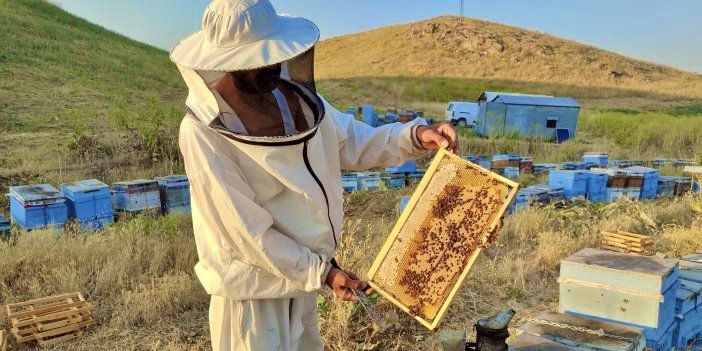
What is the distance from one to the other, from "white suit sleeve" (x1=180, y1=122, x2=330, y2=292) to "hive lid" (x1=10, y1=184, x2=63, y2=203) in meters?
4.79

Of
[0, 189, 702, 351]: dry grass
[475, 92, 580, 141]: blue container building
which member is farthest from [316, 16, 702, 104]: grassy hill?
[0, 189, 702, 351]: dry grass

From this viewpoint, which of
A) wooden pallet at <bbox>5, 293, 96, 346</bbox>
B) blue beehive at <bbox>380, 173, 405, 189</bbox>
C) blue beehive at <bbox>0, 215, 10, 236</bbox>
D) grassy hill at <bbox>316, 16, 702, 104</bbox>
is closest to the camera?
wooden pallet at <bbox>5, 293, 96, 346</bbox>

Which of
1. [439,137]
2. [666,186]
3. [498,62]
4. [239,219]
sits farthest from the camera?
[498,62]

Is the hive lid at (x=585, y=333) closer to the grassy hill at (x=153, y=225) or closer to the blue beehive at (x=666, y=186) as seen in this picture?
the grassy hill at (x=153, y=225)

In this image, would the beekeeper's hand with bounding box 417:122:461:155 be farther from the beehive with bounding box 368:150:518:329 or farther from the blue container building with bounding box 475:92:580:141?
the blue container building with bounding box 475:92:580:141

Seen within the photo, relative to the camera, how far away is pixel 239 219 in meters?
1.84

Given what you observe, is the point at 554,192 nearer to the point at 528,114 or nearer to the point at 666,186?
the point at 666,186

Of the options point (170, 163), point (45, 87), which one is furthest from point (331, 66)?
point (170, 163)

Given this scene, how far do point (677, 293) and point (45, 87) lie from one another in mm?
17031

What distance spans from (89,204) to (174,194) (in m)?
1.08

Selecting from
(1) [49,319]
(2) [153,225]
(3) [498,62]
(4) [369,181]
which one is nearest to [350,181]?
(4) [369,181]

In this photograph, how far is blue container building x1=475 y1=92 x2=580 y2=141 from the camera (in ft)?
62.7

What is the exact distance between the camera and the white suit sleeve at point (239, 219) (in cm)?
182

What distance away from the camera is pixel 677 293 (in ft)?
12.5
